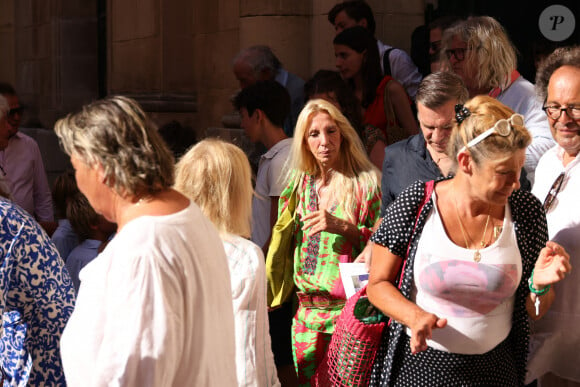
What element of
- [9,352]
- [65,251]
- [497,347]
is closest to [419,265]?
[497,347]

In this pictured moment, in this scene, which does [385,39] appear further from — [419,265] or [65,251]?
[419,265]

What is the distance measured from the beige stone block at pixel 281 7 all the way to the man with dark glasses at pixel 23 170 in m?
2.20

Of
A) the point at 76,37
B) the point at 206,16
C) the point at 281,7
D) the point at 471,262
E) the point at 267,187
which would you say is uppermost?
the point at 281,7

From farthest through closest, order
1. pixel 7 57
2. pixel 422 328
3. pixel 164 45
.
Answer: pixel 7 57, pixel 164 45, pixel 422 328

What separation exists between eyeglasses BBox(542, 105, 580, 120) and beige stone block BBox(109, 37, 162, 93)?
690 centimetres

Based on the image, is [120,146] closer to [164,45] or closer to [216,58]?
[216,58]

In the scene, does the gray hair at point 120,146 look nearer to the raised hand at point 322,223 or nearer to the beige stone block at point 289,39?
the raised hand at point 322,223

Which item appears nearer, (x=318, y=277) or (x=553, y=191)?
(x=553, y=191)

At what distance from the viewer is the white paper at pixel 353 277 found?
13.3 feet

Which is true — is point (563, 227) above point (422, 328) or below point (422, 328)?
above

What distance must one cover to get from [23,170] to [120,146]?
193 inches

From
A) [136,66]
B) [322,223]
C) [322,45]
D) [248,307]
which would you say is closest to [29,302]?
[248,307]

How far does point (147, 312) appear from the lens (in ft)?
8.19

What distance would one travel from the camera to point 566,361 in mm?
3641
